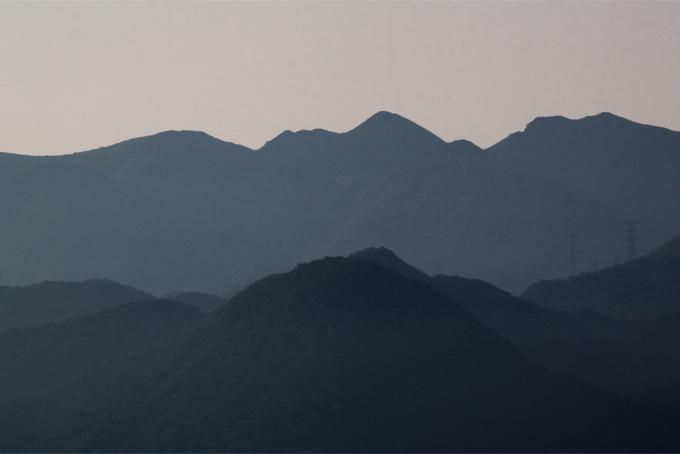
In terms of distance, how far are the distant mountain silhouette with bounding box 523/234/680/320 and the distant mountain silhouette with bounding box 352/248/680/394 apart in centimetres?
1487

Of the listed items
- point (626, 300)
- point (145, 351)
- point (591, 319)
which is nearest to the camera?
point (145, 351)

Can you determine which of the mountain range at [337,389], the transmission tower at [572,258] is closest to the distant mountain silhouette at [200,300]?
the mountain range at [337,389]

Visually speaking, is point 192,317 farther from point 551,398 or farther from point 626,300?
point 626,300

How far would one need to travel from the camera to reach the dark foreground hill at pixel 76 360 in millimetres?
62500

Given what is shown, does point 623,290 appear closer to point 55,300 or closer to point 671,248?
point 671,248

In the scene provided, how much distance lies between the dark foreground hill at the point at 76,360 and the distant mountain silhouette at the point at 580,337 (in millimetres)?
16795

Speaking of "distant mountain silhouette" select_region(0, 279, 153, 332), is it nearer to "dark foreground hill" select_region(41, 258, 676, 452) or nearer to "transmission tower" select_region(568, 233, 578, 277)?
"dark foreground hill" select_region(41, 258, 676, 452)

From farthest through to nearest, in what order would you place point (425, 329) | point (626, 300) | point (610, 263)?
1. point (610, 263)
2. point (626, 300)
3. point (425, 329)

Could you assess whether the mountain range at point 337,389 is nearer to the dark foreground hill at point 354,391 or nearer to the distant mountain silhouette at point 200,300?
the dark foreground hill at point 354,391

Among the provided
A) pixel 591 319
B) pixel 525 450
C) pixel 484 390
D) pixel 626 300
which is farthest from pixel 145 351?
pixel 626 300

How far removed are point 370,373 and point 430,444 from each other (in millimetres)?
6373

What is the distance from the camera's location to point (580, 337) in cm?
8181

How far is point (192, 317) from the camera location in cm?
8256

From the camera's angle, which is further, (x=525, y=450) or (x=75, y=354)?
(x=75, y=354)
